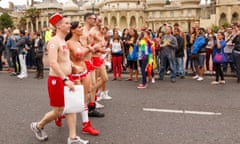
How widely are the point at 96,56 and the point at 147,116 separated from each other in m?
1.78

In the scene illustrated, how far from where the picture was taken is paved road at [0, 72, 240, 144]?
5719 mm

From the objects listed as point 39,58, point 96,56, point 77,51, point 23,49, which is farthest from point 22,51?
point 77,51

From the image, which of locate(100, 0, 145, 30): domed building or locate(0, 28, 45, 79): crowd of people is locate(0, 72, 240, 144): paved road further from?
locate(100, 0, 145, 30): domed building

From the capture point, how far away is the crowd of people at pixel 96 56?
5.20 metres

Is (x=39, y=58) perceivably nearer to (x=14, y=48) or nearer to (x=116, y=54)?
(x=14, y=48)

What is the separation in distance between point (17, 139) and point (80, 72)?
5.31 ft

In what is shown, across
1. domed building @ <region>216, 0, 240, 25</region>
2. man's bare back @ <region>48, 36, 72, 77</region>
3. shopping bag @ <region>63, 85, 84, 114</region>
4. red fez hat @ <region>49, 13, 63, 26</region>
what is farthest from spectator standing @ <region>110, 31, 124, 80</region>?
domed building @ <region>216, 0, 240, 25</region>

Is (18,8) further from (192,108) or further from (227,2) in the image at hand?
(192,108)

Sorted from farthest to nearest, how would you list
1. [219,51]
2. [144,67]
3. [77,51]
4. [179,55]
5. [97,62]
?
[179,55] → [219,51] → [144,67] → [97,62] → [77,51]

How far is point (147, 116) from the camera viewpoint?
7.11 meters

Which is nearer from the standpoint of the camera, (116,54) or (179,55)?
(116,54)

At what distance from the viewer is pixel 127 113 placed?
7422 mm

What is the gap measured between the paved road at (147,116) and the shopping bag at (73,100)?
2.60 ft

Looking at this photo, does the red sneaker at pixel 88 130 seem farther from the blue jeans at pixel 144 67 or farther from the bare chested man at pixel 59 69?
the blue jeans at pixel 144 67
